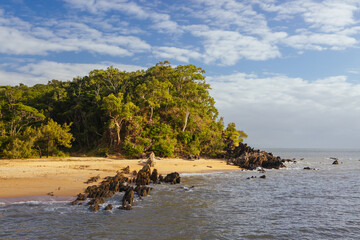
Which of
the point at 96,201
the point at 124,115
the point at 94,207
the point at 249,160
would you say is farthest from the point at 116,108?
the point at 249,160

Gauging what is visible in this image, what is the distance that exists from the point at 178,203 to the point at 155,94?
31.0 m

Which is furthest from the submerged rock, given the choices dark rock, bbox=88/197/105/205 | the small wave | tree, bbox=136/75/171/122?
tree, bbox=136/75/171/122

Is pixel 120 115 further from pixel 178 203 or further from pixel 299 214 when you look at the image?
pixel 299 214

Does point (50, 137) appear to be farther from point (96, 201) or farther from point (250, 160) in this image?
point (250, 160)

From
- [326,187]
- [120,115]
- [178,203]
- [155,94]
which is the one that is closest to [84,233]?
[178,203]

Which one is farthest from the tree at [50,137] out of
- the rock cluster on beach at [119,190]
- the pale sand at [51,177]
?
the rock cluster on beach at [119,190]

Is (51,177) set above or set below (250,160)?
below

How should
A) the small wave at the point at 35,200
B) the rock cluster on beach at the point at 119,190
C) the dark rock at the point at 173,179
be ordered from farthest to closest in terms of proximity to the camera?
1. the dark rock at the point at 173,179
2. the small wave at the point at 35,200
3. the rock cluster on beach at the point at 119,190

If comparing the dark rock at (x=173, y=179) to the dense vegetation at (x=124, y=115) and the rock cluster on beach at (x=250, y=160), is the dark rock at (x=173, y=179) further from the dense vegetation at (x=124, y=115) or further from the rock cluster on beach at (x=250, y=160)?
the rock cluster on beach at (x=250, y=160)

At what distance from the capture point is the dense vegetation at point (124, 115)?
40719 millimetres

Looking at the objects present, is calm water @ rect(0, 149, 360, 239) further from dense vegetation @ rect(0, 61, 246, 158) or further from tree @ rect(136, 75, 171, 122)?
tree @ rect(136, 75, 171, 122)

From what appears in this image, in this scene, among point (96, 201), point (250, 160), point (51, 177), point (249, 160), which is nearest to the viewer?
point (96, 201)

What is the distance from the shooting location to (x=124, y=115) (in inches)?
1639

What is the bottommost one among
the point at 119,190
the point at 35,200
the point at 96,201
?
the point at 35,200
